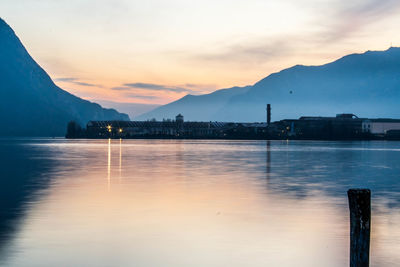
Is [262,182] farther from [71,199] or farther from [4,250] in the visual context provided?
[4,250]

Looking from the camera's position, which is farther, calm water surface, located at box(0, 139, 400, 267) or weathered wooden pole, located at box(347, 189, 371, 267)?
calm water surface, located at box(0, 139, 400, 267)

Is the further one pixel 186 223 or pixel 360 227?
pixel 186 223

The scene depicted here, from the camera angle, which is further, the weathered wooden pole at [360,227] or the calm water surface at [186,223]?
the calm water surface at [186,223]

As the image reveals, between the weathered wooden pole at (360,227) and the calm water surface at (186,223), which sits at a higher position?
the weathered wooden pole at (360,227)

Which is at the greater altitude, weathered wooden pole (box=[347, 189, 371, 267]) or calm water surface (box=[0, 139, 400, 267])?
weathered wooden pole (box=[347, 189, 371, 267])

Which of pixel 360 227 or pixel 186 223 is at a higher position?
pixel 360 227

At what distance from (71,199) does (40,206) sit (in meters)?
3.47

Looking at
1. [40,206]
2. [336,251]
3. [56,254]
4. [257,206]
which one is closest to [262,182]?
[257,206]

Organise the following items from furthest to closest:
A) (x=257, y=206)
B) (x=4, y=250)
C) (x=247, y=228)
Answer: (x=257, y=206), (x=247, y=228), (x=4, y=250)

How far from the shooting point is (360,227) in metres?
14.3

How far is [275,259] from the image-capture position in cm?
1836

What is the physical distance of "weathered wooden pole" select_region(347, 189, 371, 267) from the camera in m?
14.1

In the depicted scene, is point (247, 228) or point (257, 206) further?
point (257, 206)

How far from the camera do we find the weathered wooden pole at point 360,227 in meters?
14.1
